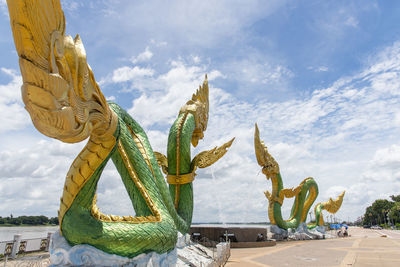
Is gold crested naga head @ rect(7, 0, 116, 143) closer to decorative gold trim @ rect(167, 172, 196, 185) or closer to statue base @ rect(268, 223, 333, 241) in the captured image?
decorative gold trim @ rect(167, 172, 196, 185)

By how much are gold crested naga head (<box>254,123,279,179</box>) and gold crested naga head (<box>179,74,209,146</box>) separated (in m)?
7.89

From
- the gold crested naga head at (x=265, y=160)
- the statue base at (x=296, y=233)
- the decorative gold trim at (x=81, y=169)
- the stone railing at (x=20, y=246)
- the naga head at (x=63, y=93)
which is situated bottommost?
the statue base at (x=296, y=233)

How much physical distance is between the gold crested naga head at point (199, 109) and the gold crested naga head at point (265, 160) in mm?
7893

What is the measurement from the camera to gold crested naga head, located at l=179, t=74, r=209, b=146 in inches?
328

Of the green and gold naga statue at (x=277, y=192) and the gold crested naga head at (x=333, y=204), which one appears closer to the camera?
the green and gold naga statue at (x=277, y=192)

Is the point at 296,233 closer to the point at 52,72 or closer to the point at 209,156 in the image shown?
the point at 209,156

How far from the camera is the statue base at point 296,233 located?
1655 cm

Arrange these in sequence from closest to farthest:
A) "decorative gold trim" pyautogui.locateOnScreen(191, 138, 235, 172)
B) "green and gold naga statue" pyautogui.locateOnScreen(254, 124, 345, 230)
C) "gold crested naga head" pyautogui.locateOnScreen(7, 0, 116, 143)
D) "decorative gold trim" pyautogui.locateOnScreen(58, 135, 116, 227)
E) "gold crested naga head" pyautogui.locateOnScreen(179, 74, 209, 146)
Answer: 1. "gold crested naga head" pyautogui.locateOnScreen(7, 0, 116, 143)
2. "decorative gold trim" pyautogui.locateOnScreen(58, 135, 116, 227)
3. "decorative gold trim" pyautogui.locateOnScreen(191, 138, 235, 172)
4. "gold crested naga head" pyautogui.locateOnScreen(179, 74, 209, 146)
5. "green and gold naga statue" pyautogui.locateOnScreen(254, 124, 345, 230)

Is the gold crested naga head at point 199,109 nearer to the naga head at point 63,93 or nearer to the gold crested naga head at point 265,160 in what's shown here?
the naga head at point 63,93

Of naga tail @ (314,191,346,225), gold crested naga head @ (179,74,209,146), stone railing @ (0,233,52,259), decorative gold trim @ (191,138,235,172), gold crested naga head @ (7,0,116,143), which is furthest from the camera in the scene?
naga tail @ (314,191,346,225)

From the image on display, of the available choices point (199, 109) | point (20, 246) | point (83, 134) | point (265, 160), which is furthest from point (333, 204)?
point (83, 134)

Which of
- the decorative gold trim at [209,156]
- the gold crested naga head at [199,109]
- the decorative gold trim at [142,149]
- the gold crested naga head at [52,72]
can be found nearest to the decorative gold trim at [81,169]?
the gold crested naga head at [52,72]

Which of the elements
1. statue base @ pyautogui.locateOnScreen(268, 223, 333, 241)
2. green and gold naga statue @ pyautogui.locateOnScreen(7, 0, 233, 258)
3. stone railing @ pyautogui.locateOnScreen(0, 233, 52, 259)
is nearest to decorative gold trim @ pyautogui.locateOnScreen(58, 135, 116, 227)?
green and gold naga statue @ pyautogui.locateOnScreen(7, 0, 233, 258)

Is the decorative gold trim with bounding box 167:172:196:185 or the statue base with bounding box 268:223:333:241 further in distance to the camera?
the statue base with bounding box 268:223:333:241
